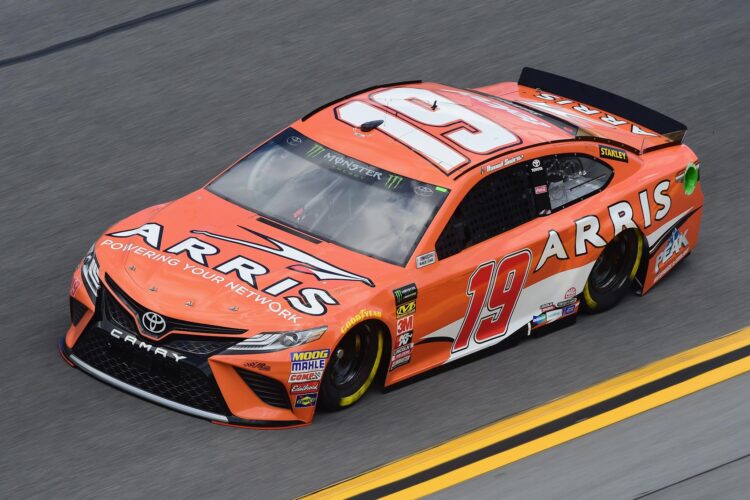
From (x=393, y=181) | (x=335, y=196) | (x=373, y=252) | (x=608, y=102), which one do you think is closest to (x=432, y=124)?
(x=393, y=181)

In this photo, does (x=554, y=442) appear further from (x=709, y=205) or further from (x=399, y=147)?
(x=709, y=205)

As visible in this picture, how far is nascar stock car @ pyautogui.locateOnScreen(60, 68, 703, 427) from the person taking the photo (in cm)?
666

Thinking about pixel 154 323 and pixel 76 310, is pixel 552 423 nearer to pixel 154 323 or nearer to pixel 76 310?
pixel 154 323

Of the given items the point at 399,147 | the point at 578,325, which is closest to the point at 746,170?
the point at 578,325

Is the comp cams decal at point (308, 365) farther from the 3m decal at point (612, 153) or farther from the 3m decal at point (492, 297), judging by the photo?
the 3m decal at point (612, 153)

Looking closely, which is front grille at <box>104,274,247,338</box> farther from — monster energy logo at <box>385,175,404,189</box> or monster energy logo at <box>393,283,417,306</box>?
monster energy logo at <box>385,175,404,189</box>

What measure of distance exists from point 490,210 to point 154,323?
221 centimetres

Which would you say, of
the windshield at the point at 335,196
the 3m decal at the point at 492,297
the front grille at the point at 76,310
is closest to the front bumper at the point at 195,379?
the front grille at the point at 76,310

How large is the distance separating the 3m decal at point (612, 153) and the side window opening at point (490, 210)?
2.61ft

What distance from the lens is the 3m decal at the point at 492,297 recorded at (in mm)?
7445

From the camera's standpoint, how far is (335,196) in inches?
299

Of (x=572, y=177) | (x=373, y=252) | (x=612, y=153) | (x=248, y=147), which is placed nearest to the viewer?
(x=373, y=252)

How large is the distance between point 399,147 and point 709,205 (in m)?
3.26

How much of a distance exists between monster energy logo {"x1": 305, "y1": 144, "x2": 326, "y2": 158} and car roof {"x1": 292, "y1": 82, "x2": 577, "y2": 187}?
42mm
